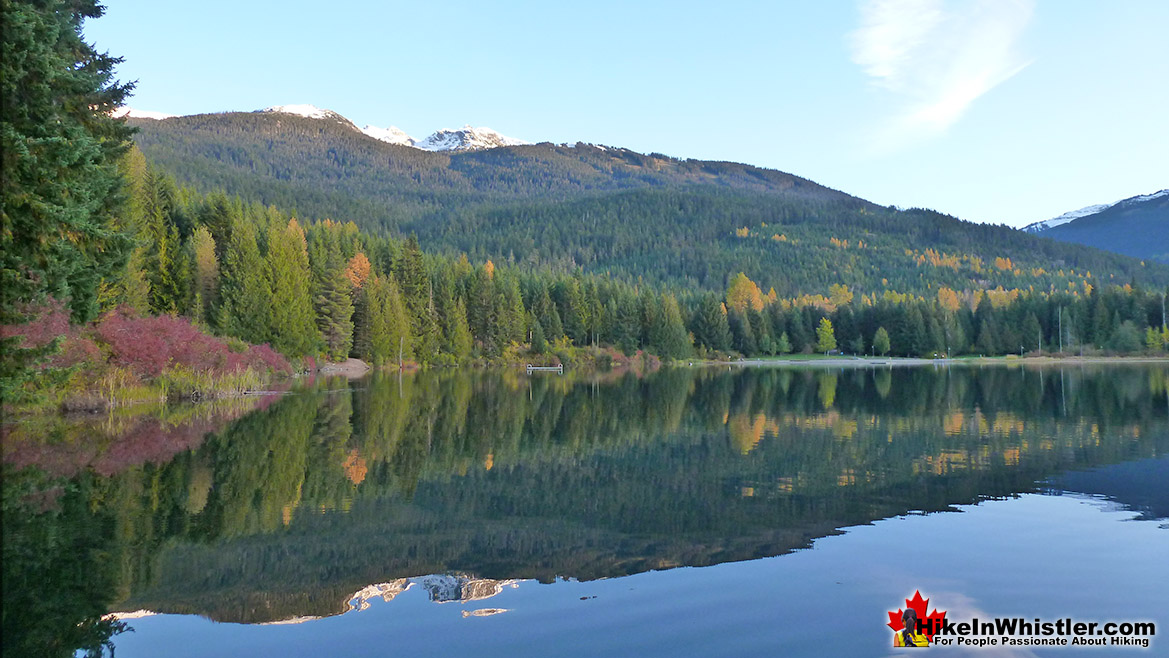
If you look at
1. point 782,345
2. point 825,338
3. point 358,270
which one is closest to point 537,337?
point 358,270

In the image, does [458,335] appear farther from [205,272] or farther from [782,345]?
[782,345]

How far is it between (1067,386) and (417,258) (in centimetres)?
7040

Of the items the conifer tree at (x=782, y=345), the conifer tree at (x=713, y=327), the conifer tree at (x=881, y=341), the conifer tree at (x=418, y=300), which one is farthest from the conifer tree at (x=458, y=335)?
the conifer tree at (x=881, y=341)

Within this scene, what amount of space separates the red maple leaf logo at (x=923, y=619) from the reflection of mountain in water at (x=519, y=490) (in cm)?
270

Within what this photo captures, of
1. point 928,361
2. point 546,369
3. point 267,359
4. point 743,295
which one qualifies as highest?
point 743,295

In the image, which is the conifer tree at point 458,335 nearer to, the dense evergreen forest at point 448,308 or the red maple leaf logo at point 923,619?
the dense evergreen forest at point 448,308

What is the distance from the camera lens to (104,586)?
31.4 feet

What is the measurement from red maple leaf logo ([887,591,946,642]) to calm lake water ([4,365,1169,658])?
7.9 inches

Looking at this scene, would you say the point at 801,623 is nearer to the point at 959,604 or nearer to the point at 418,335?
the point at 959,604

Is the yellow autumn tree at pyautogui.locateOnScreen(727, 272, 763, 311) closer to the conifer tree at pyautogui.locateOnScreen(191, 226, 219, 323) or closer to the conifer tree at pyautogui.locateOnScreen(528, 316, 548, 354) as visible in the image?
the conifer tree at pyautogui.locateOnScreen(528, 316, 548, 354)

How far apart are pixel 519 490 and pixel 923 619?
9.19m

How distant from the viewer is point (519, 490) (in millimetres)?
16016

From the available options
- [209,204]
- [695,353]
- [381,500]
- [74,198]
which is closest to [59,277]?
[74,198]

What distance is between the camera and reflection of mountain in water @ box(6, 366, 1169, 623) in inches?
409
